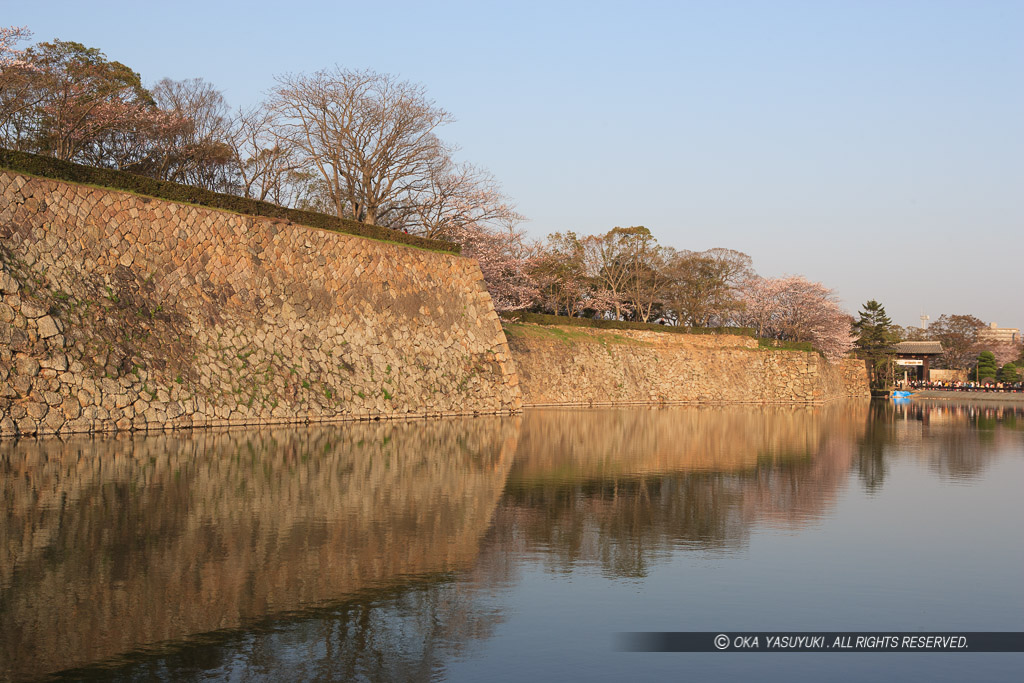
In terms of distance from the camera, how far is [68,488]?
45.2 feet

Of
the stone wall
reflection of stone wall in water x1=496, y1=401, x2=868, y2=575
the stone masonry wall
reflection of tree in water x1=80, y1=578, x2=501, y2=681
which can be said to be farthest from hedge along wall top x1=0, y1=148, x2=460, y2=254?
reflection of tree in water x1=80, y1=578, x2=501, y2=681

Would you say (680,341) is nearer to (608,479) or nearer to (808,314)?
(808,314)

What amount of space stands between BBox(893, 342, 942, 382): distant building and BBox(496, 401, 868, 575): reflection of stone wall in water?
102963mm

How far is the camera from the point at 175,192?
92.8 feet

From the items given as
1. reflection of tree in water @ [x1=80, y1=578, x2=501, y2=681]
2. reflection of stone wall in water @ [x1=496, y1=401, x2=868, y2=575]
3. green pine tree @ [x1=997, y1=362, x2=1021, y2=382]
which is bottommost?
reflection of stone wall in water @ [x1=496, y1=401, x2=868, y2=575]

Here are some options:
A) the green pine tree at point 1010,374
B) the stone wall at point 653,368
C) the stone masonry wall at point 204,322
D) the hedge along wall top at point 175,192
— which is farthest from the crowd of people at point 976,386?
the hedge along wall top at point 175,192

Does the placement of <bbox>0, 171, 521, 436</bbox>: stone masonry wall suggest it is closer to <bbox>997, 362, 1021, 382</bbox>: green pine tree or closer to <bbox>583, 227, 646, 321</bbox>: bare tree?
<bbox>583, 227, 646, 321</bbox>: bare tree

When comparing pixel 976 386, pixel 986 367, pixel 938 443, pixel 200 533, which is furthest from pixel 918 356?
pixel 200 533

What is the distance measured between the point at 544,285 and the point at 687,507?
51.7 metres

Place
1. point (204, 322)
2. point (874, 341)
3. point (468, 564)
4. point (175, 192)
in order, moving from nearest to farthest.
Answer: point (468, 564)
point (204, 322)
point (175, 192)
point (874, 341)

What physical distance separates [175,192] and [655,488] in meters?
19.9

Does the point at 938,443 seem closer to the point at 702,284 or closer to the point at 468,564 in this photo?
the point at 468,564

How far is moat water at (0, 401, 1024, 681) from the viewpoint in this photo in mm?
6793

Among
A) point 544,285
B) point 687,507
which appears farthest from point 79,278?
point 544,285
